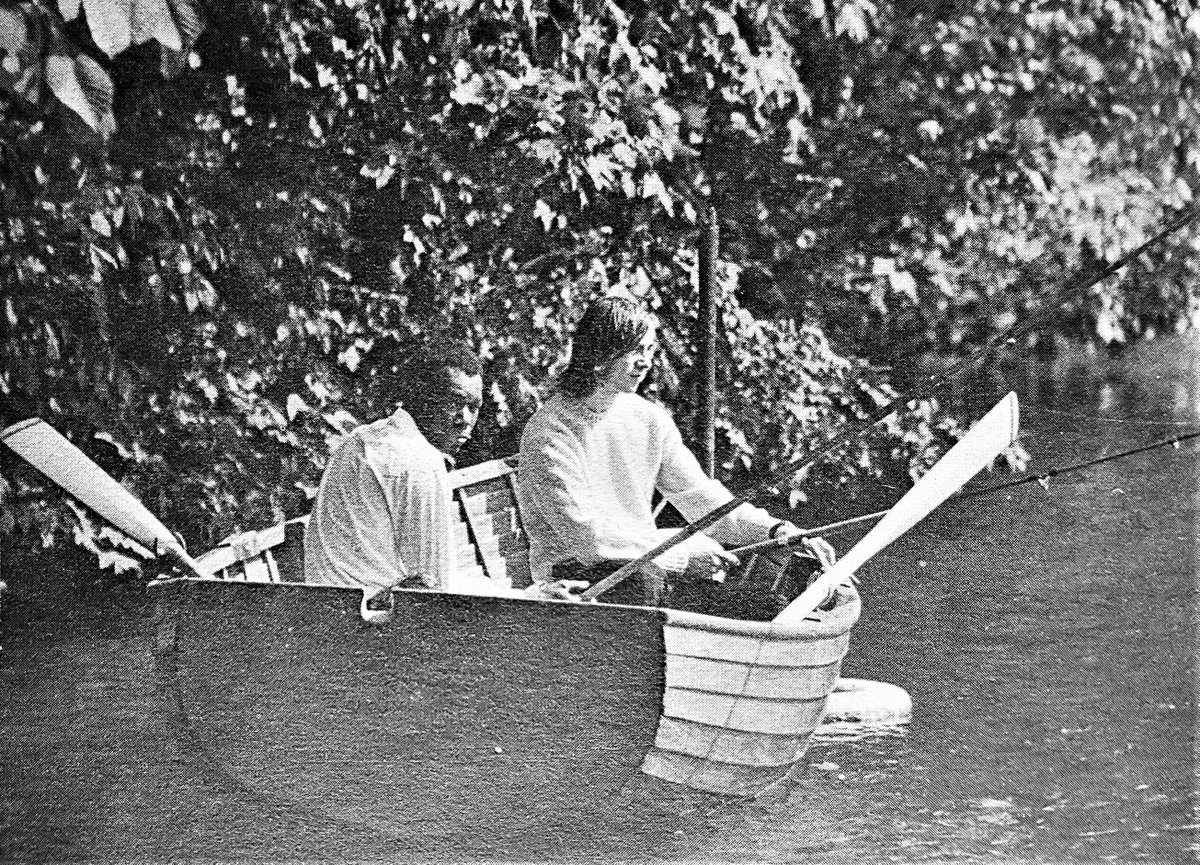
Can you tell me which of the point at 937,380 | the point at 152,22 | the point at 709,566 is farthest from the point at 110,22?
the point at 937,380

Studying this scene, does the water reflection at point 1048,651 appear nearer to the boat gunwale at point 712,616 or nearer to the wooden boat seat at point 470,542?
the boat gunwale at point 712,616

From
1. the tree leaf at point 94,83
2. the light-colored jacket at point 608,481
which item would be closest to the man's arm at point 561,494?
the light-colored jacket at point 608,481

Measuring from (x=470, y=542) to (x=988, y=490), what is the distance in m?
1.09

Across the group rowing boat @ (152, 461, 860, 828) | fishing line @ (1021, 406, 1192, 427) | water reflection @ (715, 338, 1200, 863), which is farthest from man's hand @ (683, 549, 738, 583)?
fishing line @ (1021, 406, 1192, 427)

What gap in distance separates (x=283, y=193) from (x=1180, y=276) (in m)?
1.89

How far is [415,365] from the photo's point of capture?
305 cm

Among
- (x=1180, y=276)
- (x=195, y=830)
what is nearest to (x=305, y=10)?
(x=195, y=830)

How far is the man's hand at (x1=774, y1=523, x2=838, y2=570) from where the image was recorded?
9.77 feet

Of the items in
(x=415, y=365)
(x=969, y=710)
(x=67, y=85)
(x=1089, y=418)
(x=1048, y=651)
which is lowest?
(x=969, y=710)

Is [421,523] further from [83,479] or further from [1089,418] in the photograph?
[1089,418]

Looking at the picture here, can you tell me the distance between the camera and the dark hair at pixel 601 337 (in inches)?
120

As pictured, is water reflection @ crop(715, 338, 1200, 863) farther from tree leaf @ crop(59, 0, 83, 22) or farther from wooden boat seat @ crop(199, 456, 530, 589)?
tree leaf @ crop(59, 0, 83, 22)

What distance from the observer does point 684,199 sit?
307 cm

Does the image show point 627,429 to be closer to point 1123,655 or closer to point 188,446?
point 188,446
